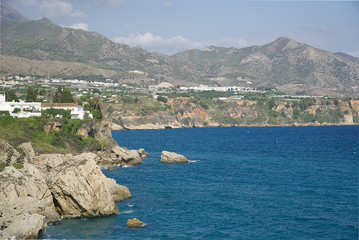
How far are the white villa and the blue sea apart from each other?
57.4ft

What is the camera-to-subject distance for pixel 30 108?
3223 inches

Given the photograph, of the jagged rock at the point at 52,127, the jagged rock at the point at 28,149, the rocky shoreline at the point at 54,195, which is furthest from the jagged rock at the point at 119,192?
the jagged rock at the point at 52,127

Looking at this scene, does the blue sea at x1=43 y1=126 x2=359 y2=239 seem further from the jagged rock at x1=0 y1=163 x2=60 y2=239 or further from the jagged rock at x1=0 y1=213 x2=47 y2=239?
the jagged rock at x1=0 y1=163 x2=60 y2=239

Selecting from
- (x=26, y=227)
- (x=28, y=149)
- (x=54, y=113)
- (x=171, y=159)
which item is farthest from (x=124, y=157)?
(x=26, y=227)

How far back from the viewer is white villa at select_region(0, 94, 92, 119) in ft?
247

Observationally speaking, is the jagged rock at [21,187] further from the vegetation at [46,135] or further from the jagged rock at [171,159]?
the jagged rock at [171,159]

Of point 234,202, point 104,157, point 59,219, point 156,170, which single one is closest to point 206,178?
point 156,170

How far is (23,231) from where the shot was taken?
3222cm

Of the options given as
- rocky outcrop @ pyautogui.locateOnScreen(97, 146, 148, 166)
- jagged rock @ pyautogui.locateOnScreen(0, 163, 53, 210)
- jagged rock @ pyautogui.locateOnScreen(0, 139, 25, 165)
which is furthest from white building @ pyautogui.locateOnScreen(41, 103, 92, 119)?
jagged rock @ pyautogui.locateOnScreen(0, 163, 53, 210)

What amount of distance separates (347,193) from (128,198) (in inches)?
956

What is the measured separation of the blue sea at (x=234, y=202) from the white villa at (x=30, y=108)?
17.5m

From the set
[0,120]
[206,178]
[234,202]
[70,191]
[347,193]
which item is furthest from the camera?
[0,120]

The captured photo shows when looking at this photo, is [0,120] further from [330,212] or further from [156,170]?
[330,212]

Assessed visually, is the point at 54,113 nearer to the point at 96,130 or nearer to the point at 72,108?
the point at 72,108
